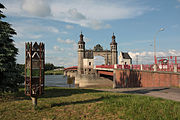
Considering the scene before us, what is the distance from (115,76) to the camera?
4122 centimetres

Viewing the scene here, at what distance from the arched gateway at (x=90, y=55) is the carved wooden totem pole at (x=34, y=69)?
194 feet

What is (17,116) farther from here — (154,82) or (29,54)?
(154,82)

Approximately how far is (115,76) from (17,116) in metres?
A: 34.8

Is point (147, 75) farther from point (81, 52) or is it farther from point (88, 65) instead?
point (81, 52)

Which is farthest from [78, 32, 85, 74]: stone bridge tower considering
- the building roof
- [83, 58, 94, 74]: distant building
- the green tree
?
the green tree

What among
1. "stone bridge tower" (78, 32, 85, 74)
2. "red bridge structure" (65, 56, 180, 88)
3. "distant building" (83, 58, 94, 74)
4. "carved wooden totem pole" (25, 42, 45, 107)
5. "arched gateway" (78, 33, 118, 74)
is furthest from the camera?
"stone bridge tower" (78, 32, 85, 74)

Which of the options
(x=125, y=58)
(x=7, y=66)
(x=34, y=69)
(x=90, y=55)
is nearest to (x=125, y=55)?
(x=125, y=58)

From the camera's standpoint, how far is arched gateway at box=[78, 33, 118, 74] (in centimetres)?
6955

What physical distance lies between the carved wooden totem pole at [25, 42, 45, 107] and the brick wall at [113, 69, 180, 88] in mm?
15455

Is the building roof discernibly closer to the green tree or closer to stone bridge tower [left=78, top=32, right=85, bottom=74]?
stone bridge tower [left=78, top=32, right=85, bottom=74]

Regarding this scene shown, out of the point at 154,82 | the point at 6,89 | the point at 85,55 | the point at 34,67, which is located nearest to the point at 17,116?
the point at 34,67

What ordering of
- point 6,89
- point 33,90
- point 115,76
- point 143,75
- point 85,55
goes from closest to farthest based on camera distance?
point 33,90 < point 6,89 < point 143,75 < point 115,76 < point 85,55

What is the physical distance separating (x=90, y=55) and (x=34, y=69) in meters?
62.5

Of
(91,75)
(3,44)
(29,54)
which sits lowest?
(91,75)
